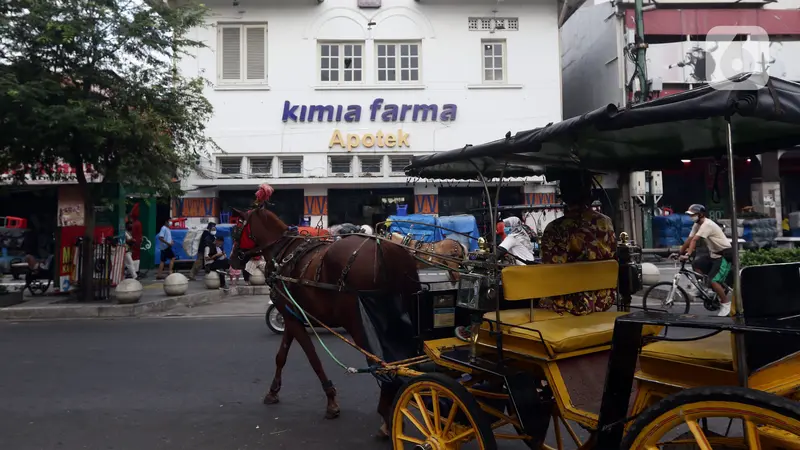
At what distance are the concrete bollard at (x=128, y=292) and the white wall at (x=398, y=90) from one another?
25.4 ft

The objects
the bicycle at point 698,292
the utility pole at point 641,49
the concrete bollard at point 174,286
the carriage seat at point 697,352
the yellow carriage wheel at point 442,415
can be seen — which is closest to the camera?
the carriage seat at point 697,352

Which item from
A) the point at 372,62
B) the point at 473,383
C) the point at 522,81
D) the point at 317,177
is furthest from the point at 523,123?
the point at 473,383

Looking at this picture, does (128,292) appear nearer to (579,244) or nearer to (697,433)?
(579,244)

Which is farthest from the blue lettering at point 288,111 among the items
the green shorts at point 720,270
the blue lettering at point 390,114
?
the green shorts at point 720,270

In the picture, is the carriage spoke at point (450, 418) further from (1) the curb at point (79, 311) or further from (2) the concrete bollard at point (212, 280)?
(2) the concrete bollard at point (212, 280)

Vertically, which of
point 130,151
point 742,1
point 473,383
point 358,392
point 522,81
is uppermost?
point 742,1

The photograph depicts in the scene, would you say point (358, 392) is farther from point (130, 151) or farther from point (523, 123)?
point (523, 123)

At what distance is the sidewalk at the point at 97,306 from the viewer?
998cm

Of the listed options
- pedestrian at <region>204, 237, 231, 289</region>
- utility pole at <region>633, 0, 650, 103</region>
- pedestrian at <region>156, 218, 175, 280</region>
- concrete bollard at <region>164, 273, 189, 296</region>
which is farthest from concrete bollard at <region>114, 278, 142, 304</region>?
utility pole at <region>633, 0, 650, 103</region>

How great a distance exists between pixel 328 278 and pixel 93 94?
27.0 ft

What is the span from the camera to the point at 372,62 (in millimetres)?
17562

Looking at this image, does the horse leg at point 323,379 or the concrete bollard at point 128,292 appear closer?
the horse leg at point 323,379

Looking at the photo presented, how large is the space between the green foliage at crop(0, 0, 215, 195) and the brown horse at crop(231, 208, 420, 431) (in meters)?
5.72

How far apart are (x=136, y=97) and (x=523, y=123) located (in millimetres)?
11872
